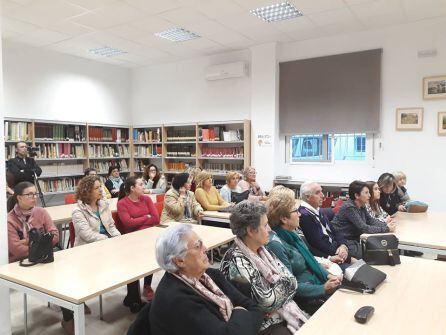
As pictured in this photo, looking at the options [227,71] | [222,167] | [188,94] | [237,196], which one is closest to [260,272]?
[237,196]

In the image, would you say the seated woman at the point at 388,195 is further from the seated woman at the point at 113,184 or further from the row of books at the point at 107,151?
the row of books at the point at 107,151

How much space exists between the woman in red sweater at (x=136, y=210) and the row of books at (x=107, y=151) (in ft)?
13.3

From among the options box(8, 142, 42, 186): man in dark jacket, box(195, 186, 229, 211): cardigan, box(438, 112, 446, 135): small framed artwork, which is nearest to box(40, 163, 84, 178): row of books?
box(8, 142, 42, 186): man in dark jacket

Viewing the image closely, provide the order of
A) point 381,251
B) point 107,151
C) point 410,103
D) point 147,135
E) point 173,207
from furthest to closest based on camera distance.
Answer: point 147,135, point 107,151, point 410,103, point 173,207, point 381,251

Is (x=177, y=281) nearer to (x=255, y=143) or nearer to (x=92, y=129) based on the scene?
(x=255, y=143)

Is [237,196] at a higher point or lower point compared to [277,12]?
lower

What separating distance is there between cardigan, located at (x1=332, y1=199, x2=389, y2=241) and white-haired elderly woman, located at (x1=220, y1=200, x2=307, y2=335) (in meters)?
1.59

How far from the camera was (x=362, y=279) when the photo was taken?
2031 mm

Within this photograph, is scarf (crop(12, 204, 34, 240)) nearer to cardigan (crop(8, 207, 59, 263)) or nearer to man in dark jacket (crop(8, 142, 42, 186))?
cardigan (crop(8, 207, 59, 263))

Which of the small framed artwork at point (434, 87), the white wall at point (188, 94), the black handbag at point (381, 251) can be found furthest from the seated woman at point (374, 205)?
the white wall at point (188, 94)

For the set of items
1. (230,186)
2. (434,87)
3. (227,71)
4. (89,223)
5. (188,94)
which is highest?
(227,71)

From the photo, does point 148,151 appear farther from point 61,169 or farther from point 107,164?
point 61,169

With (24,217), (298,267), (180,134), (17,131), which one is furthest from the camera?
(180,134)

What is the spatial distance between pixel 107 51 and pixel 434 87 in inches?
241
